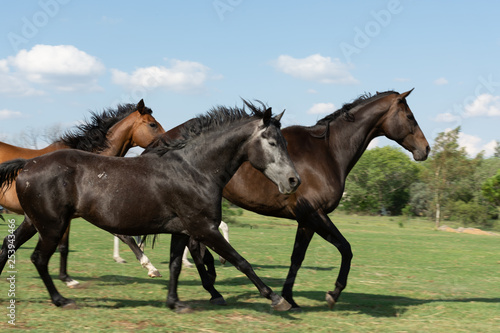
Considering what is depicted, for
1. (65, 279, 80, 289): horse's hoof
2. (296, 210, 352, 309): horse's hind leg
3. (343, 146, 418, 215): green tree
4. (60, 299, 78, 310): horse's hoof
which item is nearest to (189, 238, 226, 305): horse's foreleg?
(296, 210, 352, 309): horse's hind leg

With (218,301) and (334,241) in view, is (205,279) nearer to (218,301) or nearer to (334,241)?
(218,301)

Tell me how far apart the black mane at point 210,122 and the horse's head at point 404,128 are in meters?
2.21

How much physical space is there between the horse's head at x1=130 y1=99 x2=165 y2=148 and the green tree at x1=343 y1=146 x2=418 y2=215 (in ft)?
163

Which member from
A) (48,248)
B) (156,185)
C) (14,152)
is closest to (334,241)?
(156,185)

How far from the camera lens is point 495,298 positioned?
7844mm

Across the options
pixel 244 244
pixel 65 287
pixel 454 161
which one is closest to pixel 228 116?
pixel 65 287

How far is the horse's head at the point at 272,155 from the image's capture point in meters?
5.42

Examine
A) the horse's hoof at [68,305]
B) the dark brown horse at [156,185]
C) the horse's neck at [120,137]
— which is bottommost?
the horse's hoof at [68,305]

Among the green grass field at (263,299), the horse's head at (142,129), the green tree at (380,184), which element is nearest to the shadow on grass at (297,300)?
the green grass field at (263,299)

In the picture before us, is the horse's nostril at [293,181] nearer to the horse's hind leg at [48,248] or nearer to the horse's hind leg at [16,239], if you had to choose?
the horse's hind leg at [48,248]

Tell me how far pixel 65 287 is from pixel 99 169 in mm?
2482

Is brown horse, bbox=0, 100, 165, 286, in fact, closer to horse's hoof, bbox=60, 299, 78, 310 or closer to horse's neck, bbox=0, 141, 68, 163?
horse's neck, bbox=0, 141, 68, 163

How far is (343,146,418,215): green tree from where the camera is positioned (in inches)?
2296

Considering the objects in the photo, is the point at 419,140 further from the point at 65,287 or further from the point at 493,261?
the point at 493,261
